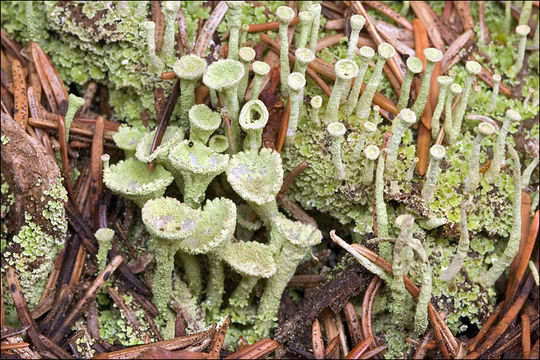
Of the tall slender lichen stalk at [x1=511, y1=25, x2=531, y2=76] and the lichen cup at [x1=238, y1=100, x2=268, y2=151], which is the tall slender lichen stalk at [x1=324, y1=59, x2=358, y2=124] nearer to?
the lichen cup at [x1=238, y1=100, x2=268, y2=151]

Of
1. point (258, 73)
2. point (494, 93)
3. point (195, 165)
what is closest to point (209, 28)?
point (258, 73)

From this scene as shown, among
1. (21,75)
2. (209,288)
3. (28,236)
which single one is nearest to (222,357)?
(209,288)

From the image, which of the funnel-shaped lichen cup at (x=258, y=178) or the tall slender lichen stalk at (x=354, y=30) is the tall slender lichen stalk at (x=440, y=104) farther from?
the funnel-shaped lichen cup at (x=258, y=178)

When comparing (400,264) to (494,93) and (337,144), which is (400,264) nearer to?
(337,144)

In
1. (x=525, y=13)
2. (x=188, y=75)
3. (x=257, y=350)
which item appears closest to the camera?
(x=257, y=350)

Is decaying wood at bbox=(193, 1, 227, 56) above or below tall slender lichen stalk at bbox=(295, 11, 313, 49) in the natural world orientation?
below

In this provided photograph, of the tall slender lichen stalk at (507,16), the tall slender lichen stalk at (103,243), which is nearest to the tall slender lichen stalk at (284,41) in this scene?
the tall slender lichen stalk at (103,243)

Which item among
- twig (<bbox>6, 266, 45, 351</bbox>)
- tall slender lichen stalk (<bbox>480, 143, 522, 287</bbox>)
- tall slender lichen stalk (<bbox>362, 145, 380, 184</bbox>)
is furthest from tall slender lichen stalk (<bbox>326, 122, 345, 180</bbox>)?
twig (<bbox>6, 266, 45, 351</bbox>)
